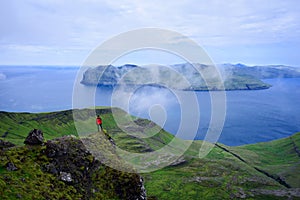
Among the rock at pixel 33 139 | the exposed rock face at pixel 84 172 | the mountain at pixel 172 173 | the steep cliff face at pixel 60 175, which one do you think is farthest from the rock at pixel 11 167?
the rock at pixel 33 139

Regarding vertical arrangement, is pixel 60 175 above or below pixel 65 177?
above

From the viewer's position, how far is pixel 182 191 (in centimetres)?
12200

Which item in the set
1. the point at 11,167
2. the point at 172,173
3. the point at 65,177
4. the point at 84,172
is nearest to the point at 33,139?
the point at 11,167

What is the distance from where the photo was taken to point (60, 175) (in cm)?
3042

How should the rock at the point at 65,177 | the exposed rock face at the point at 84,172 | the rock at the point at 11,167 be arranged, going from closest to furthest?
the rock at the point at 11,167
the rock at the point at 65,177
the exposed rock face at the point at 84,172

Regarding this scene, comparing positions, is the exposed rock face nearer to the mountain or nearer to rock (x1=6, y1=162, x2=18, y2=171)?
the mountain

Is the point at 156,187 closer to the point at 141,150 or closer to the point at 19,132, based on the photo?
the point at 141,150

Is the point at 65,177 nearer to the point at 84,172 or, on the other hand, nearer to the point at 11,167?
the point at 84,172

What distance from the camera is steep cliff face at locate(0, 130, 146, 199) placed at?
85.4 ft

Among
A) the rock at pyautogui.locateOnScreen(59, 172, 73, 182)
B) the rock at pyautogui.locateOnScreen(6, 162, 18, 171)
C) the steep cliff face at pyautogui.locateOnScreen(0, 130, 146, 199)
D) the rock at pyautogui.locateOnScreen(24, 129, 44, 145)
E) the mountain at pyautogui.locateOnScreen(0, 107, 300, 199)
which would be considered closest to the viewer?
the steep cliff face at pyautogui.locateOnScreen(0, 130, 146, 199)

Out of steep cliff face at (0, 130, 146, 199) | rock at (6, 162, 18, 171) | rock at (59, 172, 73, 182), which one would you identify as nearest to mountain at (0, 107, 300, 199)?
steep cliff face at (0, 130, 146, 199)

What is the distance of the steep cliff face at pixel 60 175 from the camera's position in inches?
1024

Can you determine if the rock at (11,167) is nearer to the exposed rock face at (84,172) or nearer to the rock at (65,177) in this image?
the exposed rock face at (84,172)

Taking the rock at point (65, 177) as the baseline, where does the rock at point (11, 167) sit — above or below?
above
